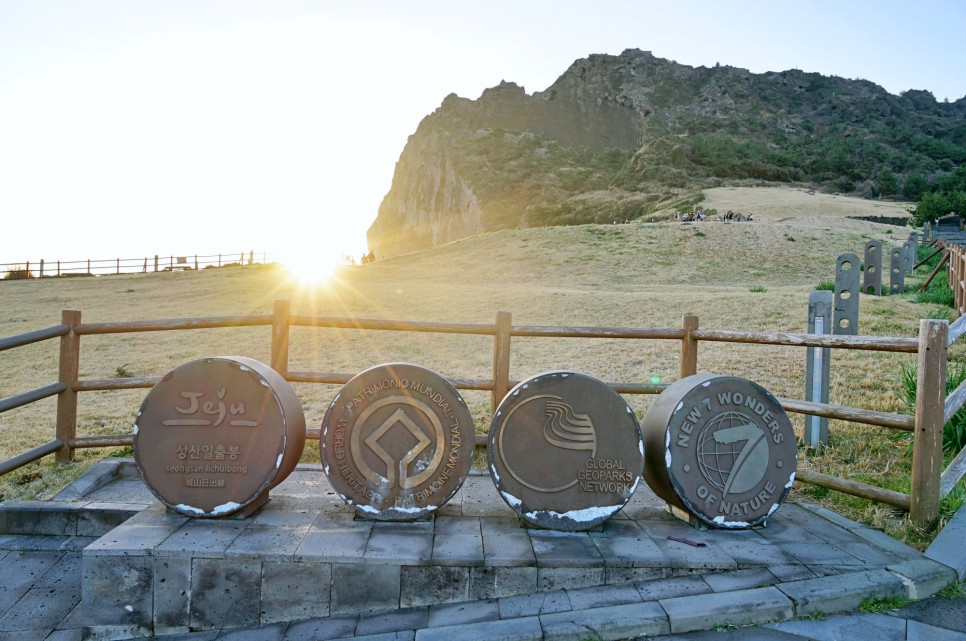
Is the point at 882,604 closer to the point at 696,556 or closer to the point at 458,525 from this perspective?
the point at 696,556

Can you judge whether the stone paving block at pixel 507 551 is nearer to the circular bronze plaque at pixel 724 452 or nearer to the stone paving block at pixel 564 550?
the stone paving block at pixel 564 550

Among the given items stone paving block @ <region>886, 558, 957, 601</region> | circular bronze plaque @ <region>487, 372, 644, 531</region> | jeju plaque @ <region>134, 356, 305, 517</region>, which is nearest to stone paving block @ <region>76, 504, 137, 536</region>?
jeju plaque @ <region>134, 356, 305, 517</region>

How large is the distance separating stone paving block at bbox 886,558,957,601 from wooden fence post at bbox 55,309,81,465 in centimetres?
645

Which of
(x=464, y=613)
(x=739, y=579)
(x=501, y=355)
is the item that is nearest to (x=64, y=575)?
(x=464, y=613)

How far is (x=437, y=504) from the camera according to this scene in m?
4.30

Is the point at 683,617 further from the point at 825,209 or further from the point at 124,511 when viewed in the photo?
the point at 825,209

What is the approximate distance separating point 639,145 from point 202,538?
432 feet

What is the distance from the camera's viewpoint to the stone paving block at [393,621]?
11.4 feet

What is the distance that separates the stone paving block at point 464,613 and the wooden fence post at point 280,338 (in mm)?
2807

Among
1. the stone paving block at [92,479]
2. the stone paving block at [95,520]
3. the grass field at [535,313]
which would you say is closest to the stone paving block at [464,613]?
the stone paving block at [95,520]

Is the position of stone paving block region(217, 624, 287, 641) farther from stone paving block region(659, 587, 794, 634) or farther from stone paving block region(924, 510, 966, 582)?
stone paving block region(924, 510, 966, 582)

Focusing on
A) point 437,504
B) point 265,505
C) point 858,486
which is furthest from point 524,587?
point 858,486

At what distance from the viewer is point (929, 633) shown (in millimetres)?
3273

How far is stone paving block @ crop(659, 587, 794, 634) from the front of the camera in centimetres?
335
